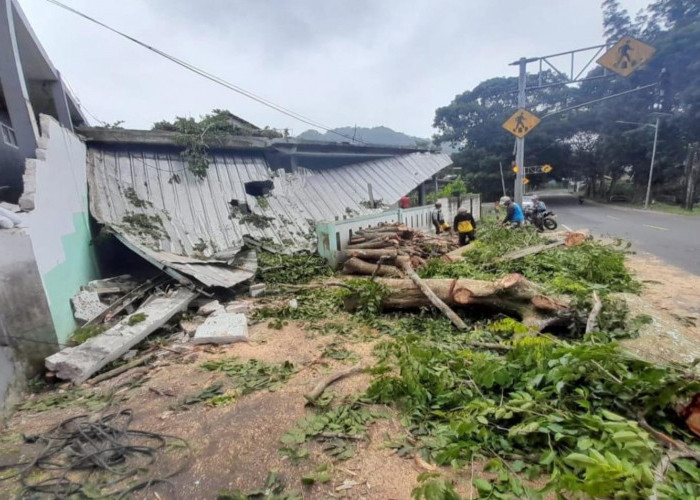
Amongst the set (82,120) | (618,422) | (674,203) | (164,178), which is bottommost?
(674,203)

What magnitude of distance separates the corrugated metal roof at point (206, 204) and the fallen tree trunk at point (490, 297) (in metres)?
3.02

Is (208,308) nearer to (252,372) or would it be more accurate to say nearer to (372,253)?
(252,372)

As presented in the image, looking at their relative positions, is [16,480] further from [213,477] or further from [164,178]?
[164,178]

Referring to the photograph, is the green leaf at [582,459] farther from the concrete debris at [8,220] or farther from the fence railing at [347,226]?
the fence railing at [347,226]

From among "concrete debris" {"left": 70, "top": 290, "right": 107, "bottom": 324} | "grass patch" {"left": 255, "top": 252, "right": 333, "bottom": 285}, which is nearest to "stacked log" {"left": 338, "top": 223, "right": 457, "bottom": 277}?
"grass patch" {"left": 255, "top": 252, "right": 333, "bottom": 285}

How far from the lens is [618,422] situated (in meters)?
1.91

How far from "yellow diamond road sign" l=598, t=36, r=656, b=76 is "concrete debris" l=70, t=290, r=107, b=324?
1356 cm

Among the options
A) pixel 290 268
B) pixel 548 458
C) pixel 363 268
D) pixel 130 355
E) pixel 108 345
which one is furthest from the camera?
pixel 290 268

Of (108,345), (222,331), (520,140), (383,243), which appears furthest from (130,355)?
(520,140)

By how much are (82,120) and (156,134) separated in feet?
8.87

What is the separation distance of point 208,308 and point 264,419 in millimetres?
3188

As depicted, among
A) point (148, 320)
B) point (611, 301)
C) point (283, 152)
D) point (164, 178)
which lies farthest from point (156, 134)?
point (611, 301)

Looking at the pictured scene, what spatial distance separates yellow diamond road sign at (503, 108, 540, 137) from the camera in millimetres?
11163

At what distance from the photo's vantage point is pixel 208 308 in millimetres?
5480
